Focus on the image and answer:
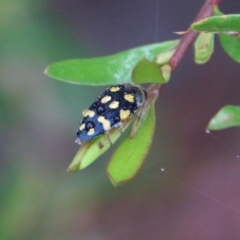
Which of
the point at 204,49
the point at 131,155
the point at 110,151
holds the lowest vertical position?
the point at 110,151

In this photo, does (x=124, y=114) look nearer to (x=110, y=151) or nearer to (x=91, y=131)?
(x=91, y=131)

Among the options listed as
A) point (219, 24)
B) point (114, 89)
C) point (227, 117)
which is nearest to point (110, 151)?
point (114, 89)

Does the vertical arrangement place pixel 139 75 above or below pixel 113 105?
above

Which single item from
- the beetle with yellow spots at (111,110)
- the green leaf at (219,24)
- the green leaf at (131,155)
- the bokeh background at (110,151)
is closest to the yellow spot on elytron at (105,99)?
the beetle with yellow spots at (111,110)

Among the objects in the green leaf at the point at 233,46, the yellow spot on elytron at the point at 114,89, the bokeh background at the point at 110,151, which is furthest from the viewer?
the bokeh background at the point at 110,151

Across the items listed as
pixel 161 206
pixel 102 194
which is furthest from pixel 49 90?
pixel 161 206

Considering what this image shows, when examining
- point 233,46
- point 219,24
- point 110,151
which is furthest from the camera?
point 110,151

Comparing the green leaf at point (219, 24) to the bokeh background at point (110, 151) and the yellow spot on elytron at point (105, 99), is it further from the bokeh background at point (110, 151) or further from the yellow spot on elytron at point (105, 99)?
the bokeh background at point (110, 151)

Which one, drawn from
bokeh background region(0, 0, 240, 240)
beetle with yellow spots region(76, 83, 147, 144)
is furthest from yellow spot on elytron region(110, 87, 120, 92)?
bokeh background region(0, 0, 240, 240)
